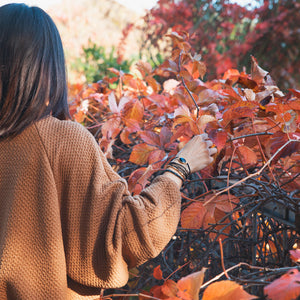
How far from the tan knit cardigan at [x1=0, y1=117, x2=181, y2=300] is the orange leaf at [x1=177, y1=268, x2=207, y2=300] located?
0.90 ft

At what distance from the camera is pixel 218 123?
105 cm

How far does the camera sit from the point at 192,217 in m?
1.09

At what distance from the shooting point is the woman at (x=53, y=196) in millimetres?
969

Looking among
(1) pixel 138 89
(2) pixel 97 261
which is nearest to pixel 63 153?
(2) pixel 97 261

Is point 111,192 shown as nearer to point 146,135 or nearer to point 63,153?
point 63,153

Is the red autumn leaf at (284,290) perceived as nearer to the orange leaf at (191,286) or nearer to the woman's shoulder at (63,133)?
the orange leaf at (191,286)

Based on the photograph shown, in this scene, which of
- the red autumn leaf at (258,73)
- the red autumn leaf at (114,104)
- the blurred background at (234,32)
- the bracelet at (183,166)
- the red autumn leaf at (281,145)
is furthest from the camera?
the blurred background at (234,32)

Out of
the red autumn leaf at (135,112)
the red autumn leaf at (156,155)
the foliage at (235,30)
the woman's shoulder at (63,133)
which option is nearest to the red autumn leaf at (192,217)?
the red autumn leaf at (156,155)

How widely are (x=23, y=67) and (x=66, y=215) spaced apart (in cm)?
41

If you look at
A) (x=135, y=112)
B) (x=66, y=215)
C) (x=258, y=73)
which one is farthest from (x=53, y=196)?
(x=258, y=73)

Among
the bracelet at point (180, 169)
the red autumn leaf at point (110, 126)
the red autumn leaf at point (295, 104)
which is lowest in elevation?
the red autumn leaf at point (110, 126)

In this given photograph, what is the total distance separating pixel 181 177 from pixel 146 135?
0.30 meters

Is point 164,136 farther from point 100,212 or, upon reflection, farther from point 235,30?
point 235,30

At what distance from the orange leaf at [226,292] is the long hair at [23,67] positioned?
644 mm
